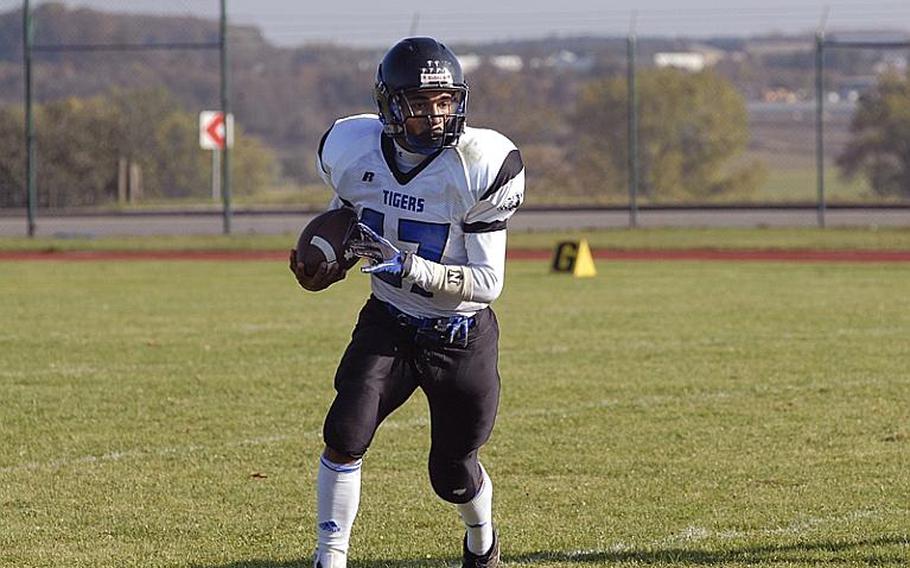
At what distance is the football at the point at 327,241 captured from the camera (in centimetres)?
496

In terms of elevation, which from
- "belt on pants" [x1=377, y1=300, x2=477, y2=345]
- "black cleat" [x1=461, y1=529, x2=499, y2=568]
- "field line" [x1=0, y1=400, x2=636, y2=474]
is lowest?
"field line" [x1=0, y1=400, x2=636, y2=474]

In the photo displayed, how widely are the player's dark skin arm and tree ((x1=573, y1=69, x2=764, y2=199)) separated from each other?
27.0 m

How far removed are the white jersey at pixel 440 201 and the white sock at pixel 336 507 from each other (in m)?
0.56

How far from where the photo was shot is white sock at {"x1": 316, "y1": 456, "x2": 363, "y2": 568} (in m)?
4.95

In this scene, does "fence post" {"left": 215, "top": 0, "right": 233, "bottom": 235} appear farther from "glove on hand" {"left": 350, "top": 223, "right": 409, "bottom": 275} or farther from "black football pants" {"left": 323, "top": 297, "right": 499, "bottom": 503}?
"glove on hand" {"left": 350, "top": 223, "right": 409, "bottom": 275}

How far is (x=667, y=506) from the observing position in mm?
6441

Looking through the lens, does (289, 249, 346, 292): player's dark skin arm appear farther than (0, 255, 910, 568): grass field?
No

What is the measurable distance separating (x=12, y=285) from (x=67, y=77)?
2124cm

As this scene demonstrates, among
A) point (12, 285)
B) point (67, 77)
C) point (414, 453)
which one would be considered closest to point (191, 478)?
point (414, 453)

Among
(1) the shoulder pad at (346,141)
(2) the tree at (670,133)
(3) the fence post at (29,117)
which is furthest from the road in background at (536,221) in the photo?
(1) the shoulder pad at (346,141)

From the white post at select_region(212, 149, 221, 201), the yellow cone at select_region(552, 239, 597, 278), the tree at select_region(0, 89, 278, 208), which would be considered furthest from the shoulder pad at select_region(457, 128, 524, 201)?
the white post at select_region(212, 149, 221, 201)

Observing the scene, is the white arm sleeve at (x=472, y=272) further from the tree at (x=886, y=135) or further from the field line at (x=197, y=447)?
the tree at (x=886, y=135)

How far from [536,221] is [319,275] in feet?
76.8

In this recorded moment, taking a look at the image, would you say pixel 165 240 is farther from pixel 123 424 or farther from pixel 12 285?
pixel 123 424
